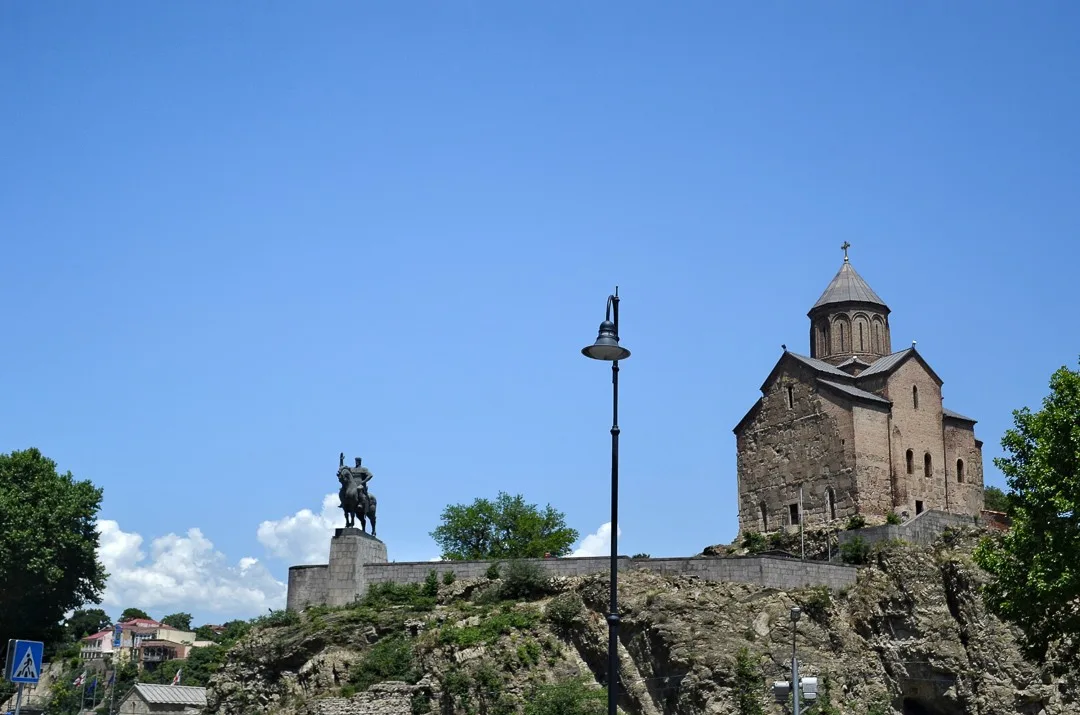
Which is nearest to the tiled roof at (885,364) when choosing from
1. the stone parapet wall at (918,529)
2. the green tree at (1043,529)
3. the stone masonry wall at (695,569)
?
the stone parapet wall at (918,529)

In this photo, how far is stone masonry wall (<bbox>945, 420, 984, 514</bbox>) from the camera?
50844 millimetres

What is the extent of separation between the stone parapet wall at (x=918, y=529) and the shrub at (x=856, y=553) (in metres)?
0.55

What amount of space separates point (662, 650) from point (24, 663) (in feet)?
76.3

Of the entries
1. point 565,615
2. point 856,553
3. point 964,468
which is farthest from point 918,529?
point 565,615

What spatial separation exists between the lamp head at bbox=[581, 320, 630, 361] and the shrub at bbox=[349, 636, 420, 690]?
21.1 meters

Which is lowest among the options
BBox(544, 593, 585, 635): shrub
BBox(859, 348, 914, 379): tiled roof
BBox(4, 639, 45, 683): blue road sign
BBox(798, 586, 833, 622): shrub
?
BBox(4, 639, 45, 683): blue road sign

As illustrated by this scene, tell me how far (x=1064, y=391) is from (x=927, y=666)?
444 inches

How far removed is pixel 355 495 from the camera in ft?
138

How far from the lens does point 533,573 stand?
40.6 m

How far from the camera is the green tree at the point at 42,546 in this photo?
56.9 meters

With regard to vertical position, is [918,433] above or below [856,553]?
above

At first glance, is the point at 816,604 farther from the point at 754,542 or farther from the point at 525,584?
the point at 754,542

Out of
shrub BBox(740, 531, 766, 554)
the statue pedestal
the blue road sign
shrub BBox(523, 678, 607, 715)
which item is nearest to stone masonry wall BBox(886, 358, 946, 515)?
shrub BBox(740, 531, 766, 554)

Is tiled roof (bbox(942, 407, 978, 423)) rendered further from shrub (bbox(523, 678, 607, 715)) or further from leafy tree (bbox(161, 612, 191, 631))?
leafy tree (bbox(161, 612, 191, 631))
